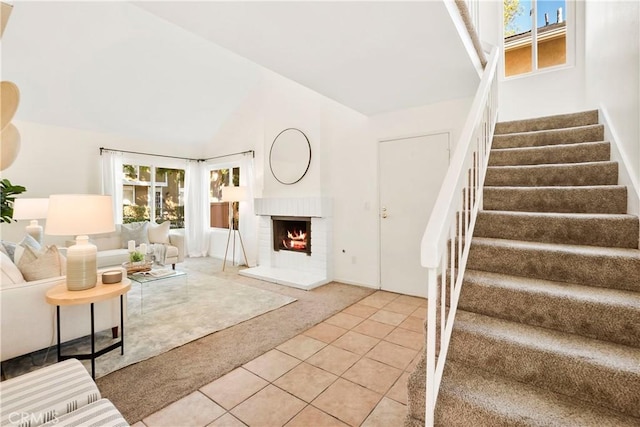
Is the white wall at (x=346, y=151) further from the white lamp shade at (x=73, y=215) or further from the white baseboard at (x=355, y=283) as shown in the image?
the white lamp shade at (x=73, y=215)

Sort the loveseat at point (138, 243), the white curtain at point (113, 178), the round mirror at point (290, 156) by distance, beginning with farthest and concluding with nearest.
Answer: the white curtain at point (113, 178) → the round mirror at point (290, 156) → the loveseat at point (138, 243)

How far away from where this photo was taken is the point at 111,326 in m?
2.43

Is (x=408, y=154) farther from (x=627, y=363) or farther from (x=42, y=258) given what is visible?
(x=42, y=258)

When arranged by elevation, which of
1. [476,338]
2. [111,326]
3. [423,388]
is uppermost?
[476,338]

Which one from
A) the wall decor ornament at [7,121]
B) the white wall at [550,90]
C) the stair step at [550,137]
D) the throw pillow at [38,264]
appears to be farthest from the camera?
the white wall at [550,90]

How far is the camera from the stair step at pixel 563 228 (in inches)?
66.1

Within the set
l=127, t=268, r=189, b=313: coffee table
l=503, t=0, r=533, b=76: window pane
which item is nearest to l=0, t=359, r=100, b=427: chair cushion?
l=127, t=268, r=189, b=313: coffee table

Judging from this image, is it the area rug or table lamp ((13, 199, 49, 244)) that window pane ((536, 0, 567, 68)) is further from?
table lamp ((13, 199, 49, 244))

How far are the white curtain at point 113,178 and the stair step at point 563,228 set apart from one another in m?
5.55

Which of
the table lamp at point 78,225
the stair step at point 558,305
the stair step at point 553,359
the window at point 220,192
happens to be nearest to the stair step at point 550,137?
the stair step at point 558,305

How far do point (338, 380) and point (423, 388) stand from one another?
2.87ft

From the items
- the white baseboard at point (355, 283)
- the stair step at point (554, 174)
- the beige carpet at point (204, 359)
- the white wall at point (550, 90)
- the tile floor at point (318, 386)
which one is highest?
the white wall at point (550, 90)

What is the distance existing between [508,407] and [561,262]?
915mm

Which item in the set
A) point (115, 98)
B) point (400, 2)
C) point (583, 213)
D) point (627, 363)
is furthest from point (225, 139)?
point (627, 363)
